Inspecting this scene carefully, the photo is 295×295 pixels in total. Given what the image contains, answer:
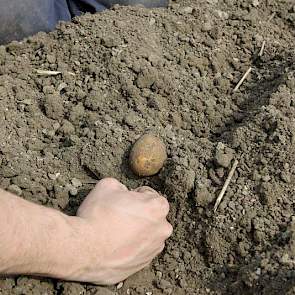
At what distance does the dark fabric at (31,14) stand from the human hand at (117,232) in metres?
1.09

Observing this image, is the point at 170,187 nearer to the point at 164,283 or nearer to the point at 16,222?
the point at 164,283

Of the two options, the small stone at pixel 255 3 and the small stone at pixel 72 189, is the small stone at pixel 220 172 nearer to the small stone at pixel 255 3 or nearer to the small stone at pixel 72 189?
the small stone at pixel 72 189

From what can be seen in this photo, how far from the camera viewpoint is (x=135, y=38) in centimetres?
267

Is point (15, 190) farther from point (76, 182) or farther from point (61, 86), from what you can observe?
point (61, 86)

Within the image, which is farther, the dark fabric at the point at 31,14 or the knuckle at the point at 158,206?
the dark fabric at the point at 31,14

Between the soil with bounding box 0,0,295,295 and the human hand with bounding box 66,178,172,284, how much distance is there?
7cm

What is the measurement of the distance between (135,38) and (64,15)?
587 millimetres

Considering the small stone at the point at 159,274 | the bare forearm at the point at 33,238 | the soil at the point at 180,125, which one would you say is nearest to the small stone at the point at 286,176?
the soil at the point at 180,125

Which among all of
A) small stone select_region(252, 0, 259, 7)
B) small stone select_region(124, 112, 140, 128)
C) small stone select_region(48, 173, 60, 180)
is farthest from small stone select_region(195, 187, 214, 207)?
small stone select_region(252, 0, 259, 7)

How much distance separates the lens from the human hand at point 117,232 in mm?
1971

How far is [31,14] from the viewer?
9.59 ft

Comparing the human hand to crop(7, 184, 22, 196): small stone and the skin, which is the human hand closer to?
the skin

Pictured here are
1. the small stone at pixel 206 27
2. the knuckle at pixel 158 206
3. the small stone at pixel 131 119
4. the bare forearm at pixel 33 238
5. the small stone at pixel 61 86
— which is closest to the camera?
the bare forearm at pixel 33 238

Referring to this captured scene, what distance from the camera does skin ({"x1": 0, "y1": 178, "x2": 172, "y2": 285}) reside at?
1.84 metres
